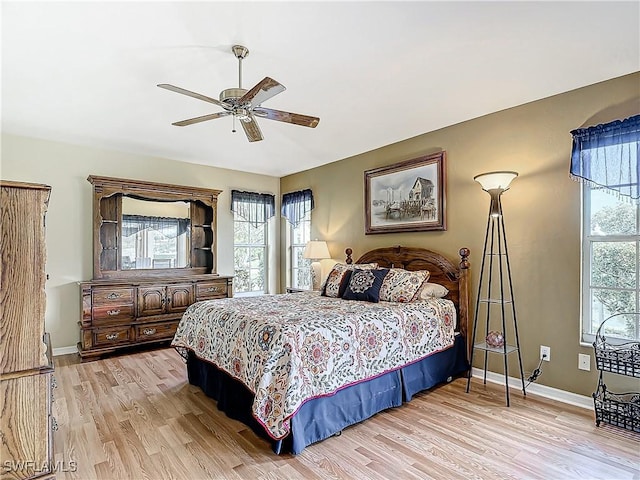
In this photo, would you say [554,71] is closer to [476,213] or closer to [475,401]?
[476,213]

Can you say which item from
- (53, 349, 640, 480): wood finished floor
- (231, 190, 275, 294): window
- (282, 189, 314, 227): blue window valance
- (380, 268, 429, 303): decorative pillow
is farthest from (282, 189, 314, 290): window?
(53, 349, 640, 480): wood finished floor

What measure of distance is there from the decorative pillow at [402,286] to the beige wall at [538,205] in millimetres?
559

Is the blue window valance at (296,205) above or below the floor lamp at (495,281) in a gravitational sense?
above

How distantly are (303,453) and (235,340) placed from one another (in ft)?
2.84

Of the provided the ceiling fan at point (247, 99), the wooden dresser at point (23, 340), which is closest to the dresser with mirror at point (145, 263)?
the ceiling fan at point (247, 99)

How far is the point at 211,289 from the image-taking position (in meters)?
4.91

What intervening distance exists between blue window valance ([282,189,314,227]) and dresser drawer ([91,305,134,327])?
2675 mm

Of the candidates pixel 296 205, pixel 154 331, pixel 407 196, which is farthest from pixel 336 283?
pixel 154 331

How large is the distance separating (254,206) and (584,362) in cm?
463

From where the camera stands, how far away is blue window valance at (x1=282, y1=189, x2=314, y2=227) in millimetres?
5512

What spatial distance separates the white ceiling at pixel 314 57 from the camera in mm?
1971

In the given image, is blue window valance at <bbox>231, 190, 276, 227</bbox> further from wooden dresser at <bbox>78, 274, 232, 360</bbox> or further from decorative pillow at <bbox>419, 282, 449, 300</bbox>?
decorative pillow at <bbox>419, 282, 449, 300</bbox>

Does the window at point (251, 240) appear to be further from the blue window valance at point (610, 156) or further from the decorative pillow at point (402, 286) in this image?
the blue window valance at point (610, 156)

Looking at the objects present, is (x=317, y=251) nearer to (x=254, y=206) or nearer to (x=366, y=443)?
(x=254, y=206)
